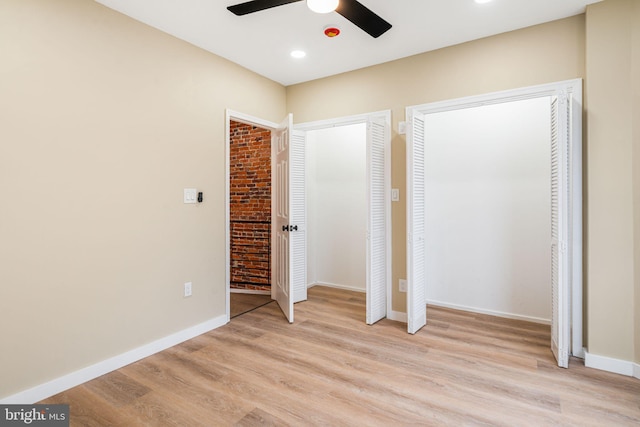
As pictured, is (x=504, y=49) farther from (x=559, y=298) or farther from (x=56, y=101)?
(x=56, y=101)

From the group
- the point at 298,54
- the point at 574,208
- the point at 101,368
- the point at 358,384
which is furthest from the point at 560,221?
the point at 101,368

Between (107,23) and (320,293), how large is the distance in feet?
12.3

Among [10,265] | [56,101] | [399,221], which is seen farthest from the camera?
[399,221]

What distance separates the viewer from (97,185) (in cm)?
249

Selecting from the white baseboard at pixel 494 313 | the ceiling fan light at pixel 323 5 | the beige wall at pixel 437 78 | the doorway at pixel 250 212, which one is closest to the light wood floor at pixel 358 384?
the white baseboard at pixel 494 313

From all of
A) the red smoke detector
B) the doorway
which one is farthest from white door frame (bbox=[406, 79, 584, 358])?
the doorway

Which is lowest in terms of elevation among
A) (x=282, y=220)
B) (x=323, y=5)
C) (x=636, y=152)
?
(x=282, y=220)

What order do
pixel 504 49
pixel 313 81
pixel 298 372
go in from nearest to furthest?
pixel 298 372 < pixel 504 49 < pixel 313 81

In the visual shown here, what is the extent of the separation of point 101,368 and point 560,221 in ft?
11.6

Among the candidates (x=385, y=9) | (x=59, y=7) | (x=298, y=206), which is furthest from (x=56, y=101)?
(x=298, y=206)

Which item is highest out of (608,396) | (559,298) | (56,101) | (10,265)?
(56,101)

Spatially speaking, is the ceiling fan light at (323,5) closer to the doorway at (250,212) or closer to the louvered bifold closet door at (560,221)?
the louvered bifold closet door at (560,221)

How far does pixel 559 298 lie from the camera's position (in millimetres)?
2549

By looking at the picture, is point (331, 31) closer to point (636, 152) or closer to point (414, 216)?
point (414, 216)
